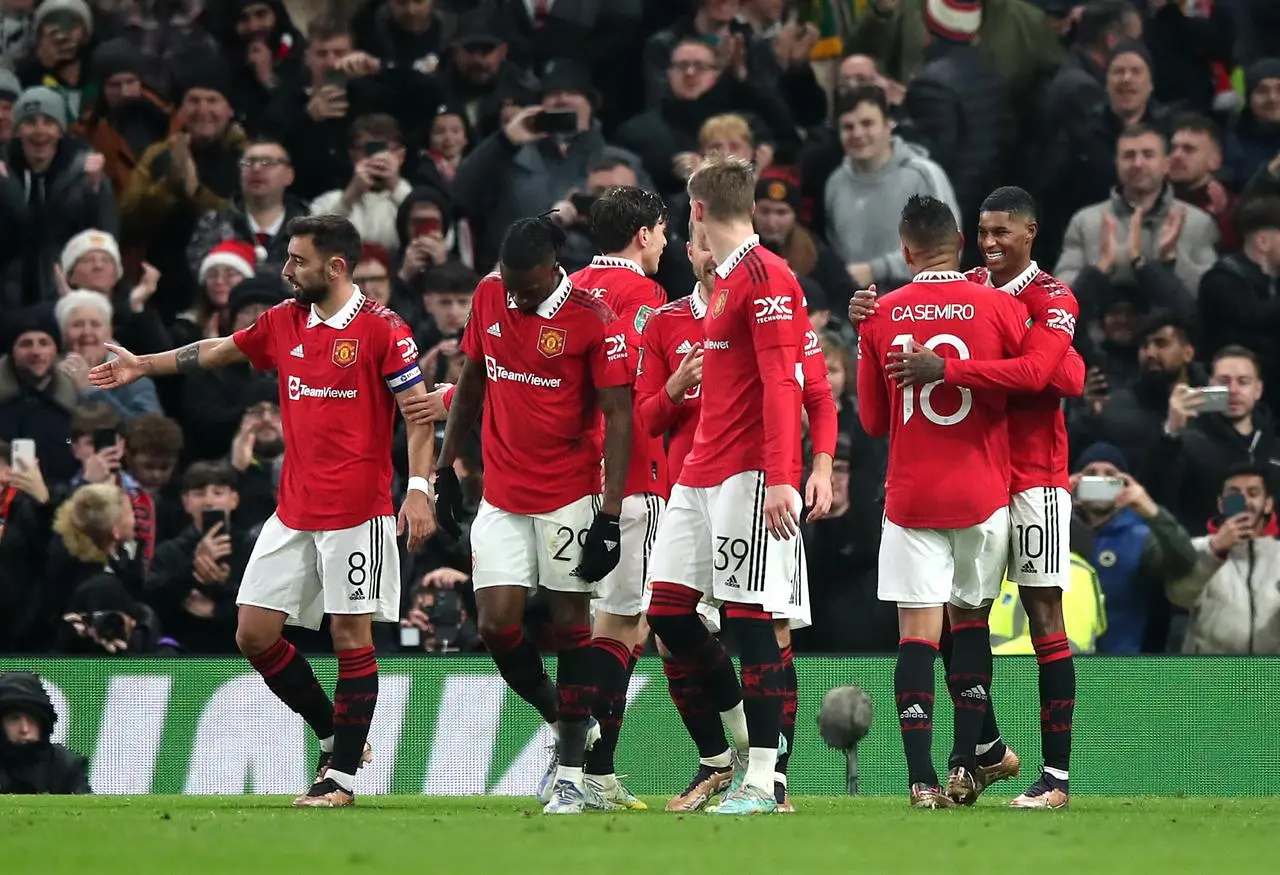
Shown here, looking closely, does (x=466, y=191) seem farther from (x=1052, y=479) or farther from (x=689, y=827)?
(x=689, y=827)

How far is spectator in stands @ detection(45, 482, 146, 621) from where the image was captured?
12844 mm

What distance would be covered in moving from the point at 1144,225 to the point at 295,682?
7766 mm

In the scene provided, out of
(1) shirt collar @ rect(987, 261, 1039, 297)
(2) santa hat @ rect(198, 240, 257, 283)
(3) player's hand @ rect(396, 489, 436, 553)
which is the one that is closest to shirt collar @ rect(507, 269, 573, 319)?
(3) player's hand @ rect(396, 489, 436, 553)

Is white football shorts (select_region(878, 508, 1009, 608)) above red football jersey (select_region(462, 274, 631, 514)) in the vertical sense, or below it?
below

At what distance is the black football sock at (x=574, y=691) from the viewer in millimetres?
9031

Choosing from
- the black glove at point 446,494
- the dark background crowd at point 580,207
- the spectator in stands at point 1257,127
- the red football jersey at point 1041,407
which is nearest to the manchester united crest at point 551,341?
the black glove at point 446,494

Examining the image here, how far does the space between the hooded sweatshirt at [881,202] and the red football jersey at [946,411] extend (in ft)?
20.1

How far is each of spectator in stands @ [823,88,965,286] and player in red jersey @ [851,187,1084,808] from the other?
5720 millimetres

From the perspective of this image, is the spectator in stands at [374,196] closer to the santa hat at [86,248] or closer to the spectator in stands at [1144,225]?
the santa hat at [86,248]

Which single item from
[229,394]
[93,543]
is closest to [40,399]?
[229,394]

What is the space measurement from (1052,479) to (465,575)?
4394mm

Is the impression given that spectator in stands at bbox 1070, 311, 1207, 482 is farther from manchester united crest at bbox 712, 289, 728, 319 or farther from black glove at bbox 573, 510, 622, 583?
manchester united crest at bbox 712, 289, 728, 319

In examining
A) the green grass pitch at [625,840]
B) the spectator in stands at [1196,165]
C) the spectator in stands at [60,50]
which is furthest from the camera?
the spectator in stands at [60,50]

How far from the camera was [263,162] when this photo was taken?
15.6 meters
